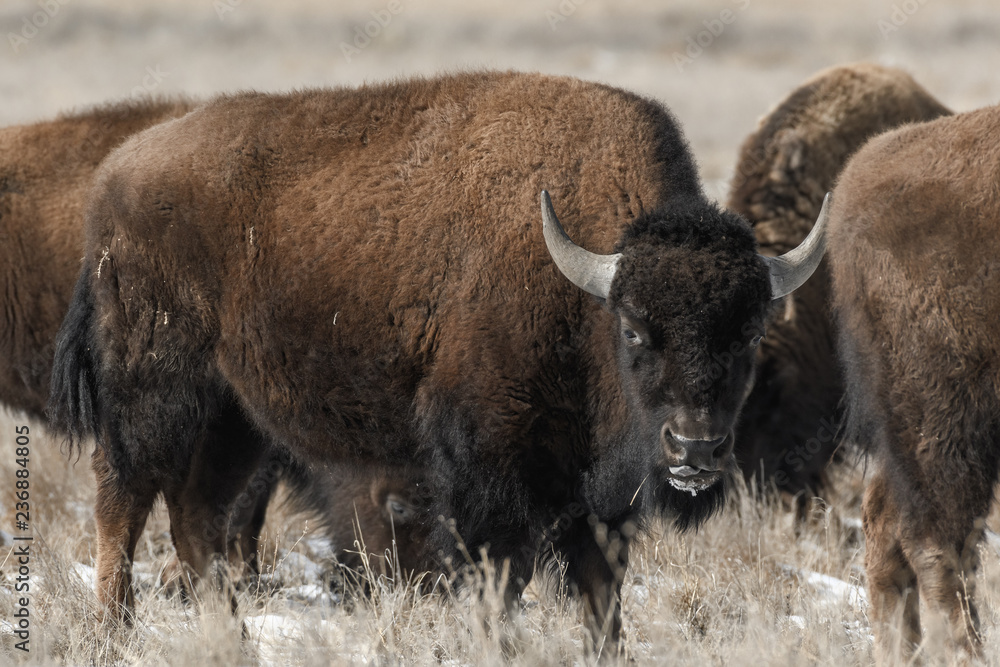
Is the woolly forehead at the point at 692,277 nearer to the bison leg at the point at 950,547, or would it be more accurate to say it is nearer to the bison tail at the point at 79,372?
the bison leg at the point at 950,547

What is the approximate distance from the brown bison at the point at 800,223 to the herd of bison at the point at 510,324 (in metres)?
1.96

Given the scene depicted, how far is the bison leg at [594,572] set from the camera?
15.2 feet

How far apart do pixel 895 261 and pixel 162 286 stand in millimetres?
3220

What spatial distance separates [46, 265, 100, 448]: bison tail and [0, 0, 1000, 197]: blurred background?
52.1ft

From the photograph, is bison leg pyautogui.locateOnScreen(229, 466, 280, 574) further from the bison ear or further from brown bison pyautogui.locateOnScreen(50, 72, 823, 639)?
the bison ear

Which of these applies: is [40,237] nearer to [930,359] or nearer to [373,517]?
[373,517]

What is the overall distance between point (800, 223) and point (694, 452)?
3756 mm

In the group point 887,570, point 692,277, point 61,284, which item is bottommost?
point 887,570

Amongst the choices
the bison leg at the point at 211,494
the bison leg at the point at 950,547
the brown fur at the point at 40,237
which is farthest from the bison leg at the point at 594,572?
the brown fur at the point at 40,237

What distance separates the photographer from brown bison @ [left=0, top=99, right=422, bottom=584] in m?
6.11

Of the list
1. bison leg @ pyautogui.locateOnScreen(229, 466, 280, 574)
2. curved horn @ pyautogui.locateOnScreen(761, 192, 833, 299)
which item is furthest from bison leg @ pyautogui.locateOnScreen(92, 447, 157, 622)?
curved horn @ pyautogui.locateOnScreen(761, 192, 833, 299)

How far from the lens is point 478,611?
13.4 feet

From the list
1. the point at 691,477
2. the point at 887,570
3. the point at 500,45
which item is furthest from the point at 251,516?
the point at 500,45

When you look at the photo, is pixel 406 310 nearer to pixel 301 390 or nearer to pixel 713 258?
pixel 301 390
